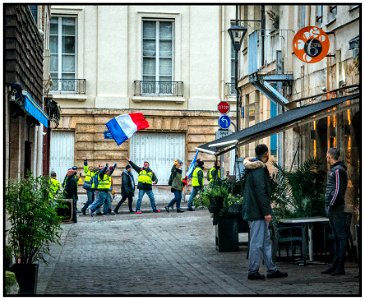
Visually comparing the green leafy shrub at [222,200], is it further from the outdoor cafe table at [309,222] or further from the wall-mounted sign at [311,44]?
the wall-mounted sign at [311,44]

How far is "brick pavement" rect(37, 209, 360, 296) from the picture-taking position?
473 inches

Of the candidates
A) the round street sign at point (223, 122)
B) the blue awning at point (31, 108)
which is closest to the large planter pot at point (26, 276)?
the blue awning at point (31, 108)

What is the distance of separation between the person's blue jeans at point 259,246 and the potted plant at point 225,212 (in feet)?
12.2

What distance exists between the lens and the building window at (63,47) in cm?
3759

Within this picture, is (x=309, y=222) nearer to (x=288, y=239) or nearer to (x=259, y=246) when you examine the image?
(x=288, y=239)

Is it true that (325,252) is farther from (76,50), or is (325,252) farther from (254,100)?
(76,50)

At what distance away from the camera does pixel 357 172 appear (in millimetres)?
16484

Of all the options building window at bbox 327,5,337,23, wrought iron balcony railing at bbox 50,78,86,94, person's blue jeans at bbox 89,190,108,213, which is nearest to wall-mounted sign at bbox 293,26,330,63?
building window at bbox 327,5,337,23

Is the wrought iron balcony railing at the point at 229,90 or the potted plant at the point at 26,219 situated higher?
the wrought iron balcony railing at the point at 229,90

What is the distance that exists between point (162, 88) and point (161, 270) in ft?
79.4

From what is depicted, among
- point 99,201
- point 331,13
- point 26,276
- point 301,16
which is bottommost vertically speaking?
point 26,276

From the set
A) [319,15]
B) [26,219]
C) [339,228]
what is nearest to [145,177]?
[319,15]

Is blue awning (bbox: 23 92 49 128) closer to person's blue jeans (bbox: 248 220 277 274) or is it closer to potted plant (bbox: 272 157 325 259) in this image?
person's blue jeans (bbox: 248 220 277 274)

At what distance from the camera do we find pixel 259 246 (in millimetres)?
13273
